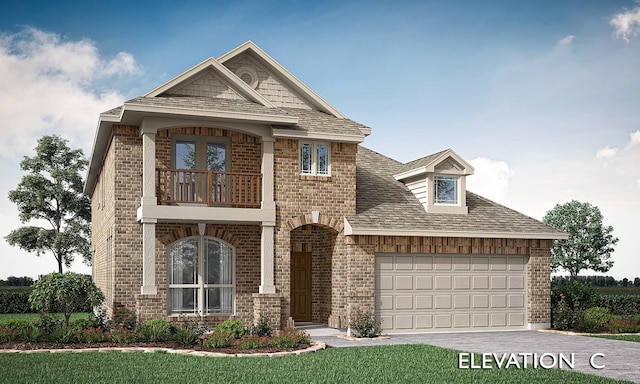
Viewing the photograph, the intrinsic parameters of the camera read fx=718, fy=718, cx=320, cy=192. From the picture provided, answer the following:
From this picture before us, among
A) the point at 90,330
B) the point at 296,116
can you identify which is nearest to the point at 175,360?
the point at 90,330

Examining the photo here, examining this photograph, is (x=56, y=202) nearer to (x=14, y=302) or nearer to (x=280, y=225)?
(x=14, y=302)

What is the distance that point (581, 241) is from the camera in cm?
6381

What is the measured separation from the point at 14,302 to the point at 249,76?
1954cm

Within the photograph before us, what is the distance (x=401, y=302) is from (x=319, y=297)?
9.72ft

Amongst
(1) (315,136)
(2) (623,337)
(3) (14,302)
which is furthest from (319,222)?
(3) (14,302)

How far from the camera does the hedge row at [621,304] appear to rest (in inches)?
1264

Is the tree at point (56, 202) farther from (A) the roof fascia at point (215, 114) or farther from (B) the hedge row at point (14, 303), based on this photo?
(A) the roof fascia at point (215, 114)

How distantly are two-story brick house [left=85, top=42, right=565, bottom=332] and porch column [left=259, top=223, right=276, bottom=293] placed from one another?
0.03 metres

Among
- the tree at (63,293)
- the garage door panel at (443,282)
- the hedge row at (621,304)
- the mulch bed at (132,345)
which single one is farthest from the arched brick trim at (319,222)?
the hedge row at (621,304)

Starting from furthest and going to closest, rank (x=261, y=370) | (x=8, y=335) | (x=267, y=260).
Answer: (x=267, y=260) → (x=8, y=335) → (x=261, y=370)

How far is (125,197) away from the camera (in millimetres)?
19672

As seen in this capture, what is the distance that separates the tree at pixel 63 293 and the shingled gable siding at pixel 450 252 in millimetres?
7058

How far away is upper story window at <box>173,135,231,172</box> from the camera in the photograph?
20.4m

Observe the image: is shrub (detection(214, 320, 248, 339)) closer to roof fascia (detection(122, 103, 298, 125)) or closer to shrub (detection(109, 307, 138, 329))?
shrub (detection(109, 307, 138, 329))
